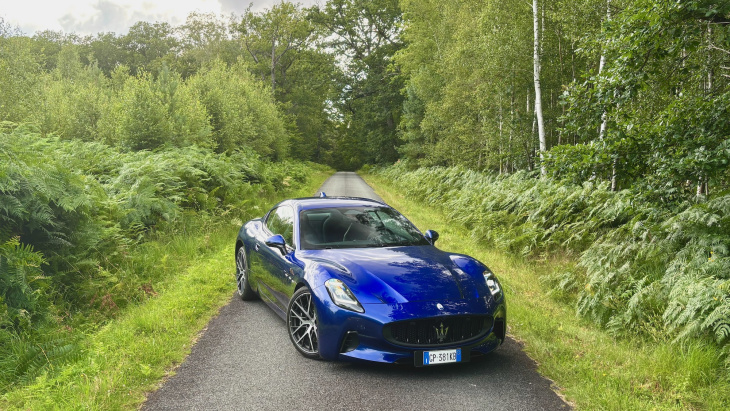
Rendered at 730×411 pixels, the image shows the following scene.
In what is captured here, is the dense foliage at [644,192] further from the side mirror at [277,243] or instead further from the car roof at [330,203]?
the side mirror at [277,243]

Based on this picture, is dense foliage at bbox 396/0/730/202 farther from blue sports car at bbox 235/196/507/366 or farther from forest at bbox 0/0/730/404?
blue sports car at bbox 235/196/507/366

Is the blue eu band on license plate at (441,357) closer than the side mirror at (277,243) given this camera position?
Yes

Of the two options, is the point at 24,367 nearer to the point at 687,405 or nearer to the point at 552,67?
the point at 687,405

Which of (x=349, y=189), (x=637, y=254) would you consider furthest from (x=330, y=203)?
(x=349, y=189)

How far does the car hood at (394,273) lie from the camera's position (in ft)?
13.5

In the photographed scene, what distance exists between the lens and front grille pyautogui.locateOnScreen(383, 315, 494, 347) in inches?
155

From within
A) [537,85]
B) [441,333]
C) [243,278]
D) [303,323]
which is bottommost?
[243,278]

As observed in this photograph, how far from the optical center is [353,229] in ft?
18.7

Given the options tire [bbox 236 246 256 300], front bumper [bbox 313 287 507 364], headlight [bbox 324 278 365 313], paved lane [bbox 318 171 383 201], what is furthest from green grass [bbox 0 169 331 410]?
paved lane [bbox 318 171 383 201]

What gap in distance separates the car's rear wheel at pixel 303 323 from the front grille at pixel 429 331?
77 cm

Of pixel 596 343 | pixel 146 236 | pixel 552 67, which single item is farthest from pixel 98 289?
pixel 552 67

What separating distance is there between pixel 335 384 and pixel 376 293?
2.68 ft

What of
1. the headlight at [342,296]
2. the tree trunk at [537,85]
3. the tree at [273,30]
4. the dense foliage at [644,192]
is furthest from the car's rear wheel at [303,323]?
the tree at [273,30]

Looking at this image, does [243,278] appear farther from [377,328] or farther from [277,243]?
[377,328]
